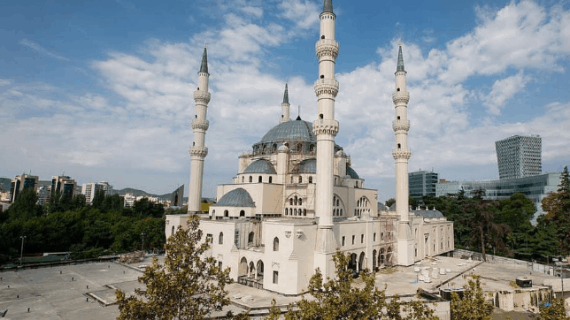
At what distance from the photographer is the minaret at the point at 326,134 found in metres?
27.5

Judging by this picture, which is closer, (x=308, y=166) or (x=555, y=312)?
(x=555, y=312)

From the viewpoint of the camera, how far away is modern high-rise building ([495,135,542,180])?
143 metres

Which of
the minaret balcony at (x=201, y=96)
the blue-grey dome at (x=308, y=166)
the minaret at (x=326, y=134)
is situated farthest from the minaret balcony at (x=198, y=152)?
the minaret at (x=326, y=134)

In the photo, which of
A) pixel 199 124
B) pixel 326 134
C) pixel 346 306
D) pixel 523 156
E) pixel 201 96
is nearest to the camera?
pixel 346 306

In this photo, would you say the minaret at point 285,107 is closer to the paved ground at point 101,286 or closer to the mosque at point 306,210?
the mosque at point 306,210

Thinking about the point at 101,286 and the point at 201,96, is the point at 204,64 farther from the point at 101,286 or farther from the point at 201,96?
the point at 101,286

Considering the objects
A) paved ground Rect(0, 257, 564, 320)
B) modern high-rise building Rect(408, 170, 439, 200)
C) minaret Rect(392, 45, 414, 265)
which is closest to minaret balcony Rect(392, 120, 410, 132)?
minaret Rect(392, 45, 414, 265)

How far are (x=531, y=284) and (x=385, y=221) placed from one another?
46.1 ft

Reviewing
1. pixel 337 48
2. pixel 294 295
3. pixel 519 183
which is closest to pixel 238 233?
pixel 294 295

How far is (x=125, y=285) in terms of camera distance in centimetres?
2878

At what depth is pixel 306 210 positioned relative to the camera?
36.1 m

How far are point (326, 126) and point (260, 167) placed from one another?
1291 centimetres

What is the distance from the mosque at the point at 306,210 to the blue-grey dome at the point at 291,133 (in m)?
0.14

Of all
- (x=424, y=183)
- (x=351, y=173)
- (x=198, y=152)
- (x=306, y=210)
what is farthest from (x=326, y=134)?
(x=424, y=183)
